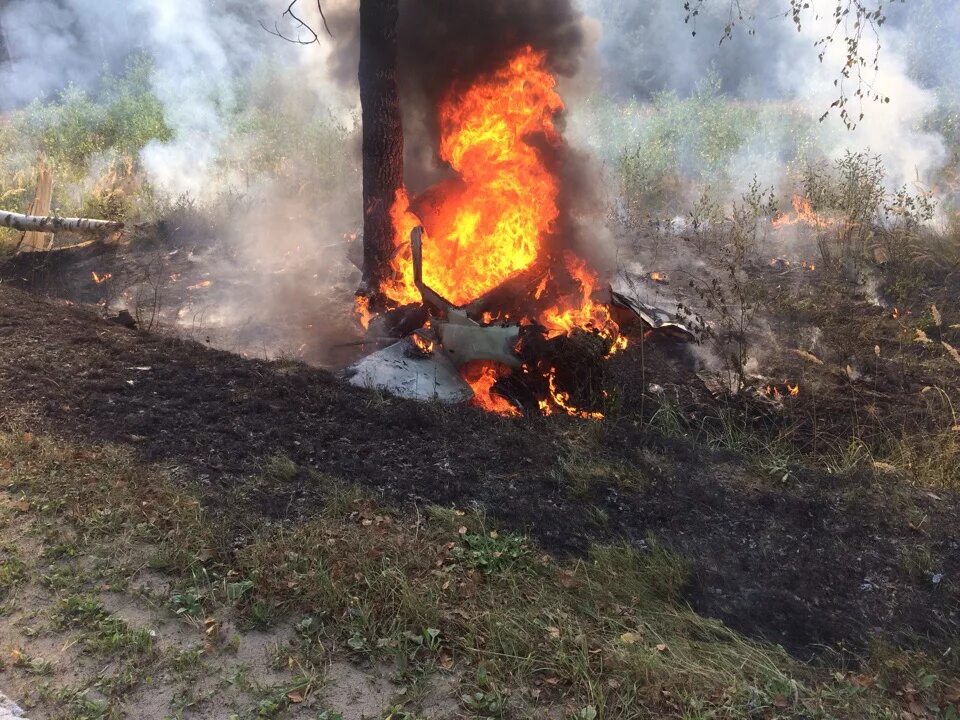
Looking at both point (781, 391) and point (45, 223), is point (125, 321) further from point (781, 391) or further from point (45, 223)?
point (781, 391)

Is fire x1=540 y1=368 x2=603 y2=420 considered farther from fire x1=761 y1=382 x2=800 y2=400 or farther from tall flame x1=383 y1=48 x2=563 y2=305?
tall flame x1=383 y1=48 x2=563 y2=305

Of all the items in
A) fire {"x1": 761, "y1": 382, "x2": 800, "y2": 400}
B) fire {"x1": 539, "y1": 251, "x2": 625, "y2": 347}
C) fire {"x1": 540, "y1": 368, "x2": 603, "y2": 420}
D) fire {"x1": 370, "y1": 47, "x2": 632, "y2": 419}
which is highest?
fire {"x1": 370, "y1": 47, "x2": 632, "y2": 419}

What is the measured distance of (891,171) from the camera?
1071 centimetres

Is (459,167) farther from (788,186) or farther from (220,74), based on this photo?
(220,74)

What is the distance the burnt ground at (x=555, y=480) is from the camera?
3484 mm

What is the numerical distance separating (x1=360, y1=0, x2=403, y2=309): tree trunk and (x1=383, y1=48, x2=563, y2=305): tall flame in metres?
0.15

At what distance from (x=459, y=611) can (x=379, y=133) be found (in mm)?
5508

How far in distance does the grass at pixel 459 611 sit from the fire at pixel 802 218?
738 centimetres

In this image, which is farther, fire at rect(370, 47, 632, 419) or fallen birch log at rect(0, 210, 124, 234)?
fallen birch log at rect(0, 210, 124, 234)

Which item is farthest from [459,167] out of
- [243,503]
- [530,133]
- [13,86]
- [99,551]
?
[13,86]

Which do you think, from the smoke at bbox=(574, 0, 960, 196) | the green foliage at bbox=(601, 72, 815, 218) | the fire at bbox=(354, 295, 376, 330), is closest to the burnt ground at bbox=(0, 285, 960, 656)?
the fire at bbox=(354, 295, 376, 330)

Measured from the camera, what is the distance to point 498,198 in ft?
24.8

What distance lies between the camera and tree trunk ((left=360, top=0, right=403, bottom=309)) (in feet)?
22.3

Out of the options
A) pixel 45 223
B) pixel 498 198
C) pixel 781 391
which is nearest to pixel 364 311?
pixel 498 198
